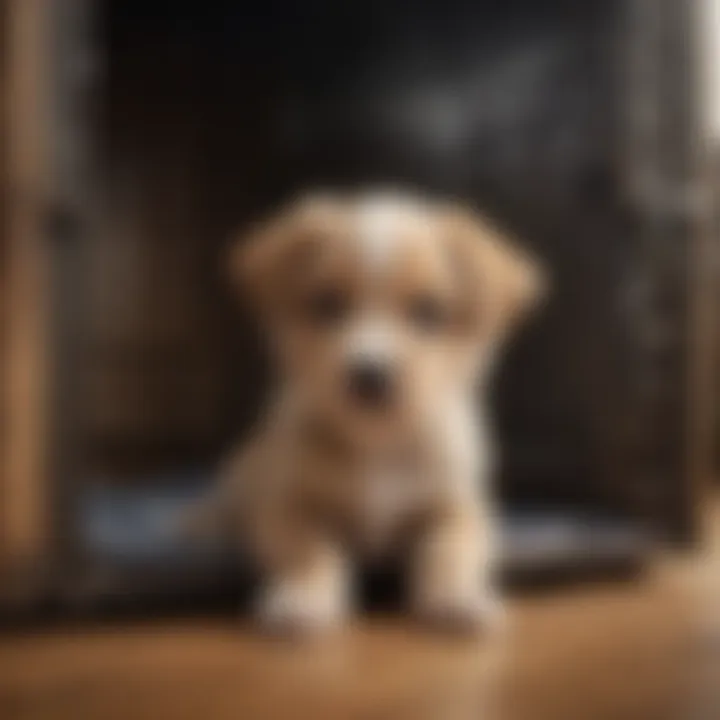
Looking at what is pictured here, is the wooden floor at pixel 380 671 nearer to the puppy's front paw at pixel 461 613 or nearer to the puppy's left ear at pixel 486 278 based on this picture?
the puppy's front paw at pixel 461 613

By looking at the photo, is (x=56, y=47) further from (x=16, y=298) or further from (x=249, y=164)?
(x=249, y=164)

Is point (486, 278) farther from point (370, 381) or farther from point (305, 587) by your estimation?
point (305, 587)

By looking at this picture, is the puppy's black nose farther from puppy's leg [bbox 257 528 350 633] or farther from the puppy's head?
puppy's leg [bbox 257 528 350 633]

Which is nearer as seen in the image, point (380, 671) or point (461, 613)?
point (380, 671)

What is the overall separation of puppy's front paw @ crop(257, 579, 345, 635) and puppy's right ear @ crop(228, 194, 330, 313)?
0.28 metres

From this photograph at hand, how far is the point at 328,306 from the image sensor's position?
120 cm

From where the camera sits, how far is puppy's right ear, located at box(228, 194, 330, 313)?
3.92 ft

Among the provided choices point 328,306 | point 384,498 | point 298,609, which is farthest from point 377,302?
point 298,609

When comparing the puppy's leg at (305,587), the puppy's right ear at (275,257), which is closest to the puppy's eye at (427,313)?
the puppy's right ear at (275,257)

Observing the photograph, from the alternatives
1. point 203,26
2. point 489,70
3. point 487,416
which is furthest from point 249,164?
point 487,416

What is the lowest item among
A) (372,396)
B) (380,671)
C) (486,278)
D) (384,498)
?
(380,671)

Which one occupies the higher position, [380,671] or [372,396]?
[372,396]

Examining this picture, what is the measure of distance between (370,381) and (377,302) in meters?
0.08

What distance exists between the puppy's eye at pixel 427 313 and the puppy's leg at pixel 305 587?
238 millimetres
